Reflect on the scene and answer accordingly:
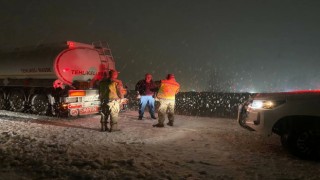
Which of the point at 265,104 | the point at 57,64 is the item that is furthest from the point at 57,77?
the point at 265,104

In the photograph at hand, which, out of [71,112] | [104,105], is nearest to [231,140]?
[104,105]

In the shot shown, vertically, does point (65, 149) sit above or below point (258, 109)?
below

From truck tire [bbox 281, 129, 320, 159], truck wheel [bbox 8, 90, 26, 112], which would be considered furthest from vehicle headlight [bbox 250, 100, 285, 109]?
truck wheel [bbox 8, 90, 26, 112]

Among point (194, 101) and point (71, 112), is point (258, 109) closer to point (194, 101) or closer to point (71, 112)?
point (71, 112)

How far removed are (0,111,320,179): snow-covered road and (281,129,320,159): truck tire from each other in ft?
0.58

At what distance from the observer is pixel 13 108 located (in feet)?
50.3

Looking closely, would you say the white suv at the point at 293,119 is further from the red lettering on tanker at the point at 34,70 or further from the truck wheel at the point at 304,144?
the red lettering on tanker at the point at 34,70

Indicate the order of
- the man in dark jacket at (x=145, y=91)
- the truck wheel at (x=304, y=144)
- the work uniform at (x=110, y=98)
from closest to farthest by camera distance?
the truck wheel at (x=304, y=144), the work uniform at (x=110, y=98), the man in dark jacket at (x=145, y=91)

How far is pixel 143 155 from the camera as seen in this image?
6.30 meters

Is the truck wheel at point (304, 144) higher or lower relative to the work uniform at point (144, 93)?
lower

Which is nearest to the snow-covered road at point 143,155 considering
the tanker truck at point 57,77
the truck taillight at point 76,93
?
the truck taillight at point 76,93

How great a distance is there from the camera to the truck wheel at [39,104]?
44.3 ft

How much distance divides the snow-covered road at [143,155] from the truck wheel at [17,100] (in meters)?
5.33

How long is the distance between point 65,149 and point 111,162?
1.45 metres
